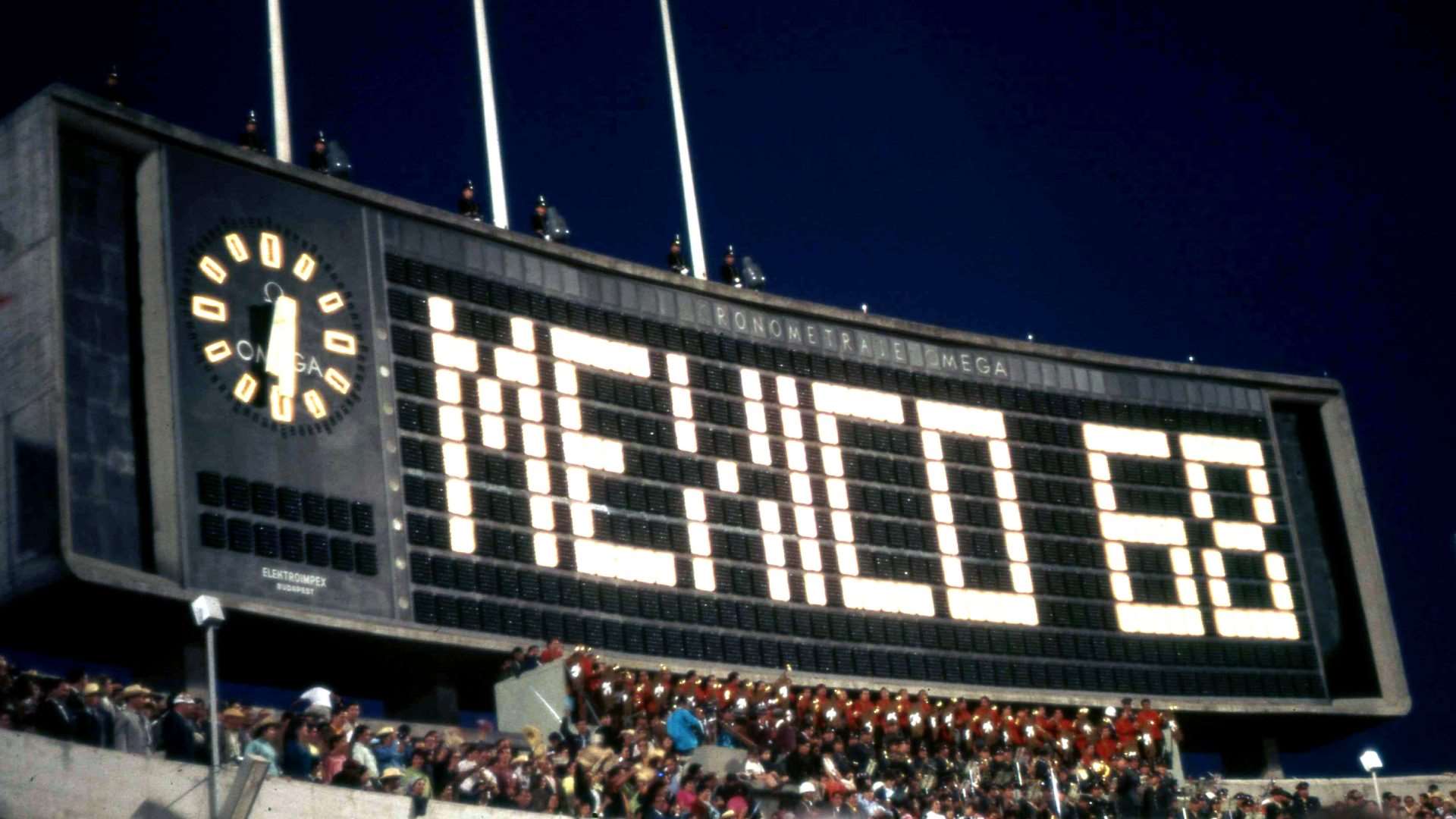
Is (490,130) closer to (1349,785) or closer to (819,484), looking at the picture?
(819,484)

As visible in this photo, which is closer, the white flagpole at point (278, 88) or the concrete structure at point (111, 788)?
the concrete structure at point (111, 788)

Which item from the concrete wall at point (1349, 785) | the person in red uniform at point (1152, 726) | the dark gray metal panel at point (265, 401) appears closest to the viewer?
the dark gray metal panel at point (265, 401)

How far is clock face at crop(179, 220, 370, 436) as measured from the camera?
89.6 feet

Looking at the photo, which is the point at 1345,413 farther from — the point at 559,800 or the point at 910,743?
the point at 559,800

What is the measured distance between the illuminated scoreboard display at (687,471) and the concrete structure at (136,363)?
0.28 feet

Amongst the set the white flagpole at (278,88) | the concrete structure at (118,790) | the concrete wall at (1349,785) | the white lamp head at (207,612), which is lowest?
the concrete structure at (118,790)

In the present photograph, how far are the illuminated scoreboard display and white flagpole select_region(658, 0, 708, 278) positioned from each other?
1824mm

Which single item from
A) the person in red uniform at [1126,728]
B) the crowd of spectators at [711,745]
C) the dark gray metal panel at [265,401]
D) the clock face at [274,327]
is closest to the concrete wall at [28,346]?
the dark gray metal panel at [265,401]

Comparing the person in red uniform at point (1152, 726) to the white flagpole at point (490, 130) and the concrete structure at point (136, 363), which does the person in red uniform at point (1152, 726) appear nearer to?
the concrete structure at point (136, 363)

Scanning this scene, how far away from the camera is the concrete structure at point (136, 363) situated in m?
25.3

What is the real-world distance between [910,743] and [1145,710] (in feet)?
15.8

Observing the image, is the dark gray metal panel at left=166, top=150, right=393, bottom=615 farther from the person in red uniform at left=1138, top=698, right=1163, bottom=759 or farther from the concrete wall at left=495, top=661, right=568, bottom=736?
the person in red uniform at left=1138, top=698, right=1163, bottom=759

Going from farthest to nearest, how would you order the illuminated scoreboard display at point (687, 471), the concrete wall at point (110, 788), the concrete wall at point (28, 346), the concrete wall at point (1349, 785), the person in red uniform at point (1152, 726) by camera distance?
the concrete wall at point (1349, 785) → the person in red uniform at point (1152, 726) → the illuminated scoreboard display at point (687, 471) → the concrete wall at point (28, 346) → the concrete wall at point (110, 788)

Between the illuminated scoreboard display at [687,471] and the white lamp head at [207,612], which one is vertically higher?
the illuminated scoreboard display at [687,471]
